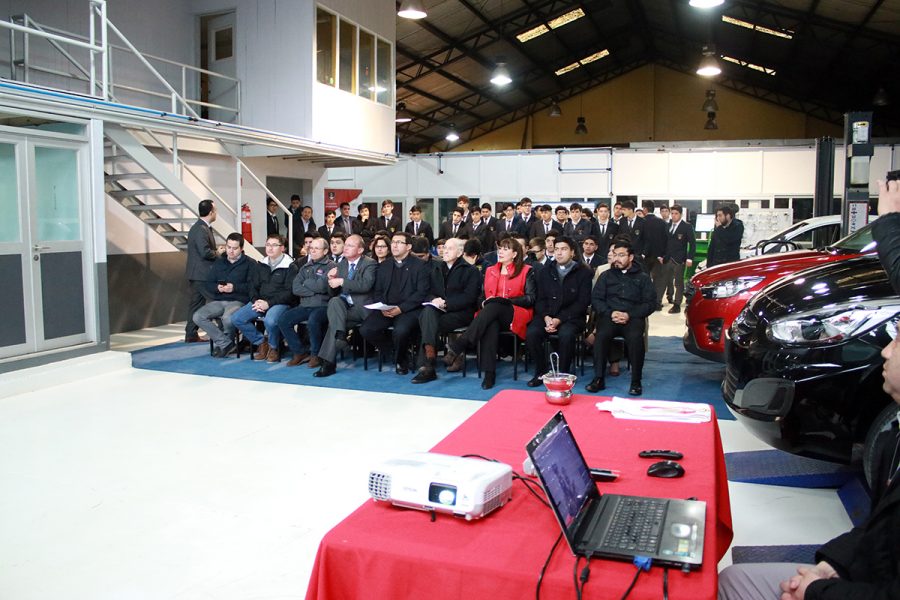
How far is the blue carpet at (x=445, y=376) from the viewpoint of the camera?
6332 millimetres

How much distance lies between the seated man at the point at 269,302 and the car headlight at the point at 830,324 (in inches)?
201

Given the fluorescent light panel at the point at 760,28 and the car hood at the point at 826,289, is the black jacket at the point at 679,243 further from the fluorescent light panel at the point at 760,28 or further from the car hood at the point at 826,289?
the car hood at the point at 826,289

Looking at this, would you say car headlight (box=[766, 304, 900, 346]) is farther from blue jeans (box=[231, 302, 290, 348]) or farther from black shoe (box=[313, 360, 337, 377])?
blue jeans (box=[231, 302, 290, 348])

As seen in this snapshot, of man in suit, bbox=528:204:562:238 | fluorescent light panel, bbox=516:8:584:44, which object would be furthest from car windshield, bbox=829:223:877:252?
fluorescent light panel, bbox=516:8:584:44

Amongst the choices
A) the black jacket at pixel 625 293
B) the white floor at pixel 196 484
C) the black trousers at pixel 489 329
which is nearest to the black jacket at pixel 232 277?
the white floor at pixel 196 484

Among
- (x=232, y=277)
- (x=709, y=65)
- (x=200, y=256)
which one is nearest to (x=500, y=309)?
(x=232, y=277)

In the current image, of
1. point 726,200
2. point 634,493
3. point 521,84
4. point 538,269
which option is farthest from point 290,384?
point 521,84

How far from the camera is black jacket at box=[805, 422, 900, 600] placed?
1629 mm

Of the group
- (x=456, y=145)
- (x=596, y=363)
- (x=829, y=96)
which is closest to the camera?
(x=596, y=363)

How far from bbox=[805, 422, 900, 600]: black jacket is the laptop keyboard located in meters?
0.37

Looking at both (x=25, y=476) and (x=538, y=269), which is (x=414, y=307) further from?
(x=25, y=476)

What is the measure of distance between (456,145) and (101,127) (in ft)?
72.5

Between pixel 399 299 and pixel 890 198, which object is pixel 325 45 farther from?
pixel 890 198

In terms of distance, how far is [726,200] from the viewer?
50.4 ft
